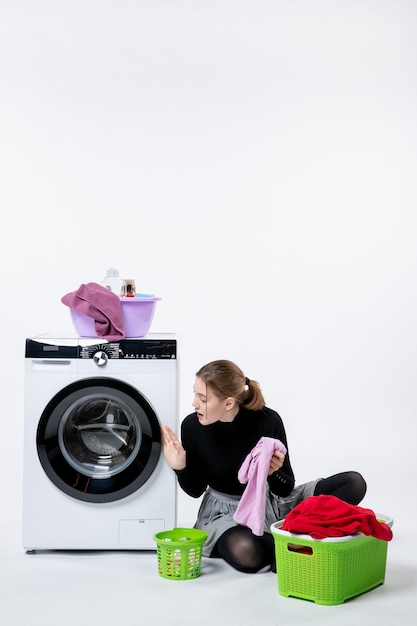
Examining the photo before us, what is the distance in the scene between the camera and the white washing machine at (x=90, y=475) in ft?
13.4

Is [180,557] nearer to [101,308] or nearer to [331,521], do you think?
[331,521]

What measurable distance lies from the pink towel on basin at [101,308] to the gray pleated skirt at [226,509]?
79cm

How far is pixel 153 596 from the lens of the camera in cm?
359

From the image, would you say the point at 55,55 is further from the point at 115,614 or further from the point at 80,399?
the point at 115,614

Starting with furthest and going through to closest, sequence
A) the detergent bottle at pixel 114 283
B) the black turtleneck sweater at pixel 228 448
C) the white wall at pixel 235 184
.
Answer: the white wall at pixel 235 184 → the detergent bottle at pixel 114 283 → the black turtleneck sweater at pixel 228 448

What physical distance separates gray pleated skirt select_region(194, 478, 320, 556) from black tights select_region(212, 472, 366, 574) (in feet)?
0.14

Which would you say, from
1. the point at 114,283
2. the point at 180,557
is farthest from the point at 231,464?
the point at 114,283

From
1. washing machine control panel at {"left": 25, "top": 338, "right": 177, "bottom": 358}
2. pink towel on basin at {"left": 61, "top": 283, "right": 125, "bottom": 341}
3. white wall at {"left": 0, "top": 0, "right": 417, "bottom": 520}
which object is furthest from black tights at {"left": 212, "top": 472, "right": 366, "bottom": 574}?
white wall at {"left": 0, "top": 0, "right": 417, "bottom": 520}

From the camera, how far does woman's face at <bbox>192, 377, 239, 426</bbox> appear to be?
3934 millimetres

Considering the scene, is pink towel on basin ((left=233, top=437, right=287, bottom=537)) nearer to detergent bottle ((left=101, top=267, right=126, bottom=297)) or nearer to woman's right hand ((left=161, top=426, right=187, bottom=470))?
woman's right hand ((left=161, top=426, right=187, bottom=470))

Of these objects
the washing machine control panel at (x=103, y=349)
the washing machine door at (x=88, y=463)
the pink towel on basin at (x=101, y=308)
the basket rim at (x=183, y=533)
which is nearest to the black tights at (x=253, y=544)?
the basket rim at (x=183, y=533)

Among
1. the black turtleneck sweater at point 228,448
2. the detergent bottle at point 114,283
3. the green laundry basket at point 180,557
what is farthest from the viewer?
the detergent bottle at point 114,283

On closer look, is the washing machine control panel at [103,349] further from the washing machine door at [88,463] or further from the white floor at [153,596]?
the white floor at [153,596]

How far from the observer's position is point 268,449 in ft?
12.6
